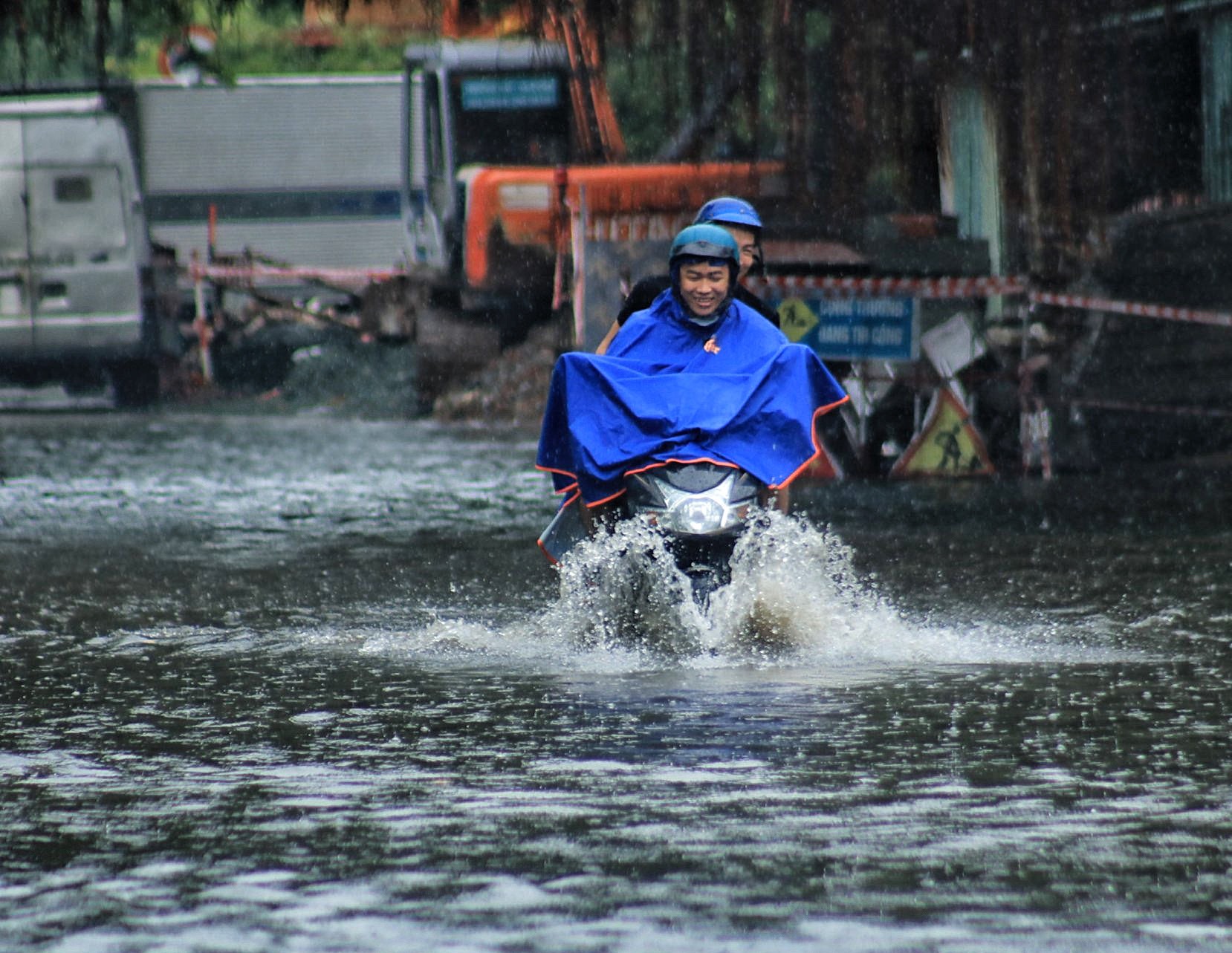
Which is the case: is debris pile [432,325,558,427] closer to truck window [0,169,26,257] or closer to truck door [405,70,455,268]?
truck door [405,70,455,268]

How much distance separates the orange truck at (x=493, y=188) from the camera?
25734 millimetres

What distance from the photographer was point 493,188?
89.9 ft

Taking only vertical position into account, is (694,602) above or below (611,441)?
below

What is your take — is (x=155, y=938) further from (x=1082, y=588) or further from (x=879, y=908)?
(x=1082, y=588)

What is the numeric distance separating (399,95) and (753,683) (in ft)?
102

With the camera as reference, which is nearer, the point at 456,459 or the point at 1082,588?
the point at 1082,588

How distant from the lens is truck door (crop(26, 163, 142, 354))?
2691 centimetres

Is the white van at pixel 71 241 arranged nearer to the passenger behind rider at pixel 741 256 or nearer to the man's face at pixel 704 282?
the passenger behind rider at pixel 741 256

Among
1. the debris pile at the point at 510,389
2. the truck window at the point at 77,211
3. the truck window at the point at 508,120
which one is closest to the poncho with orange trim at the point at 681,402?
the debris pile at the point at 510,389

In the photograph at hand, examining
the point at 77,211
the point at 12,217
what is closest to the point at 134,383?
the point at 77,211

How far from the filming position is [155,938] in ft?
15.5

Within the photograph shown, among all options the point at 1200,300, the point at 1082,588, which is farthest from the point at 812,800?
the point at 1200,300

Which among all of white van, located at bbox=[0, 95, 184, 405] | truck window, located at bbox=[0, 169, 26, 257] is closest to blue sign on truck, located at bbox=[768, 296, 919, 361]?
white van, located at bbox=[0, 95, 184, 405]

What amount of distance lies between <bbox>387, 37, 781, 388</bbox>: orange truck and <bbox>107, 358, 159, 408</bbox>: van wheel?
3.18m
